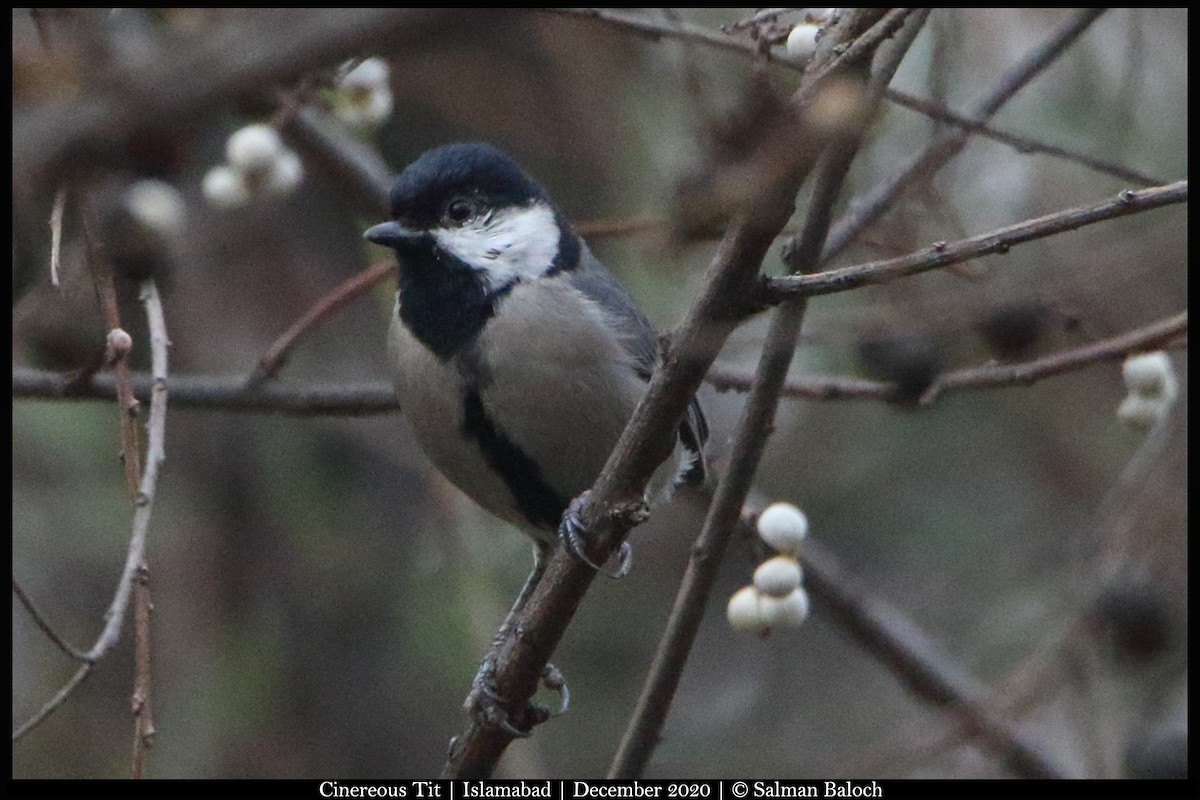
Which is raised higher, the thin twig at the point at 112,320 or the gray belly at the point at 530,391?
the thin twig at the point at 112,320

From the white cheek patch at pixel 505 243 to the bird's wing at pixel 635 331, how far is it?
8cm

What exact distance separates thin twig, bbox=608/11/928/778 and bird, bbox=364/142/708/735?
343 millimetres

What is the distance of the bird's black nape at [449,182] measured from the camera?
3059 millimetres

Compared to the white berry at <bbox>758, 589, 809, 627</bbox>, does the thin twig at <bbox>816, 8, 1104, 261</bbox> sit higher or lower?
higher

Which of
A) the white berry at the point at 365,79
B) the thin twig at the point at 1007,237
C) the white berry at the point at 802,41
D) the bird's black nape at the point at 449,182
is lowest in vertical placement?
the bird's black nape at the point at 449,182

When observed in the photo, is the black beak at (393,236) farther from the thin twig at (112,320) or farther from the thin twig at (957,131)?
the thin twig at (112,320)

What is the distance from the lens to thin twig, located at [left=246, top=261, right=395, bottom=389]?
2.88m

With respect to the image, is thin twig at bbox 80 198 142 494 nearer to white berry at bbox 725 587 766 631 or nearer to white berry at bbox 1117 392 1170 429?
white berry at bbox 725 587 766 631

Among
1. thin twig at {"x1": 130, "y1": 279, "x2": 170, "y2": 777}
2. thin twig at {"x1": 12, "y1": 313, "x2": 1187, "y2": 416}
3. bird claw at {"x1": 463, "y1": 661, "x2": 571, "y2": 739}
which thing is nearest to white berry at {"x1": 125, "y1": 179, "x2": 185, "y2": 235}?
thin twig at {"x1": 130, "y1": 279, "x2": 170, "y2": 777}

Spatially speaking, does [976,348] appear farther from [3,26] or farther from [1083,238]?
[3,26]

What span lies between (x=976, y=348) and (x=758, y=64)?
2105 millimetres

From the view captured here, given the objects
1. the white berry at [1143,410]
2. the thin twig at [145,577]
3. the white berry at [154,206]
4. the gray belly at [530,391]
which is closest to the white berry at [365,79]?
the gray belly at [530,391]
